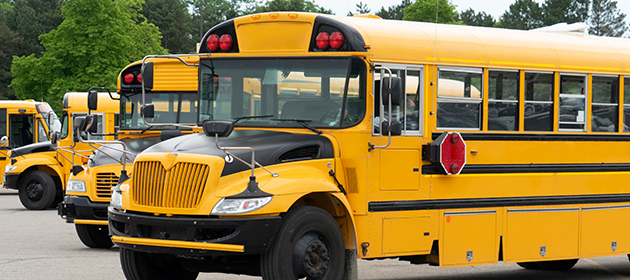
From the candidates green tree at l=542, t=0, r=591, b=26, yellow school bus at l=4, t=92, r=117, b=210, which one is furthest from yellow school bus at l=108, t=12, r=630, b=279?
green tree at l=542, t=0, r=591, b=26

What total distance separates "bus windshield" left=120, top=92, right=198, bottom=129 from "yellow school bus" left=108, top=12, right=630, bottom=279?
4.99m

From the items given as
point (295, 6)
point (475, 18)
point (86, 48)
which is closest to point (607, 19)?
point (475, 18)

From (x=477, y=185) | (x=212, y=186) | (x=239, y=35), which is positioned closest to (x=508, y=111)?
(x=477, y=185)

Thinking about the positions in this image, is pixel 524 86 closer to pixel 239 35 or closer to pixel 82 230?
pixel 239 35

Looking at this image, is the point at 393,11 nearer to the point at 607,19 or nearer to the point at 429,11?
the point at 607,19

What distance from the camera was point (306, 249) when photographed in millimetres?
6520

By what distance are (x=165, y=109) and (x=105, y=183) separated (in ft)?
6.24

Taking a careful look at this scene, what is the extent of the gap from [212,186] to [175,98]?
6.77m

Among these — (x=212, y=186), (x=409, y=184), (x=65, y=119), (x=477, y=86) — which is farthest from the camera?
(x=65, y=119)

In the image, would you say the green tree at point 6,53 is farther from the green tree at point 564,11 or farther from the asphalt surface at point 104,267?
the asphalt surface at point 104,267

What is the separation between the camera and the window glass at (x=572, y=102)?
8594 mm

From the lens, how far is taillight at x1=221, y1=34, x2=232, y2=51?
7.70m

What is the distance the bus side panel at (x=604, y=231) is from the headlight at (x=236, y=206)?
4.00 metres

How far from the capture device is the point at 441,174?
25.3ft
